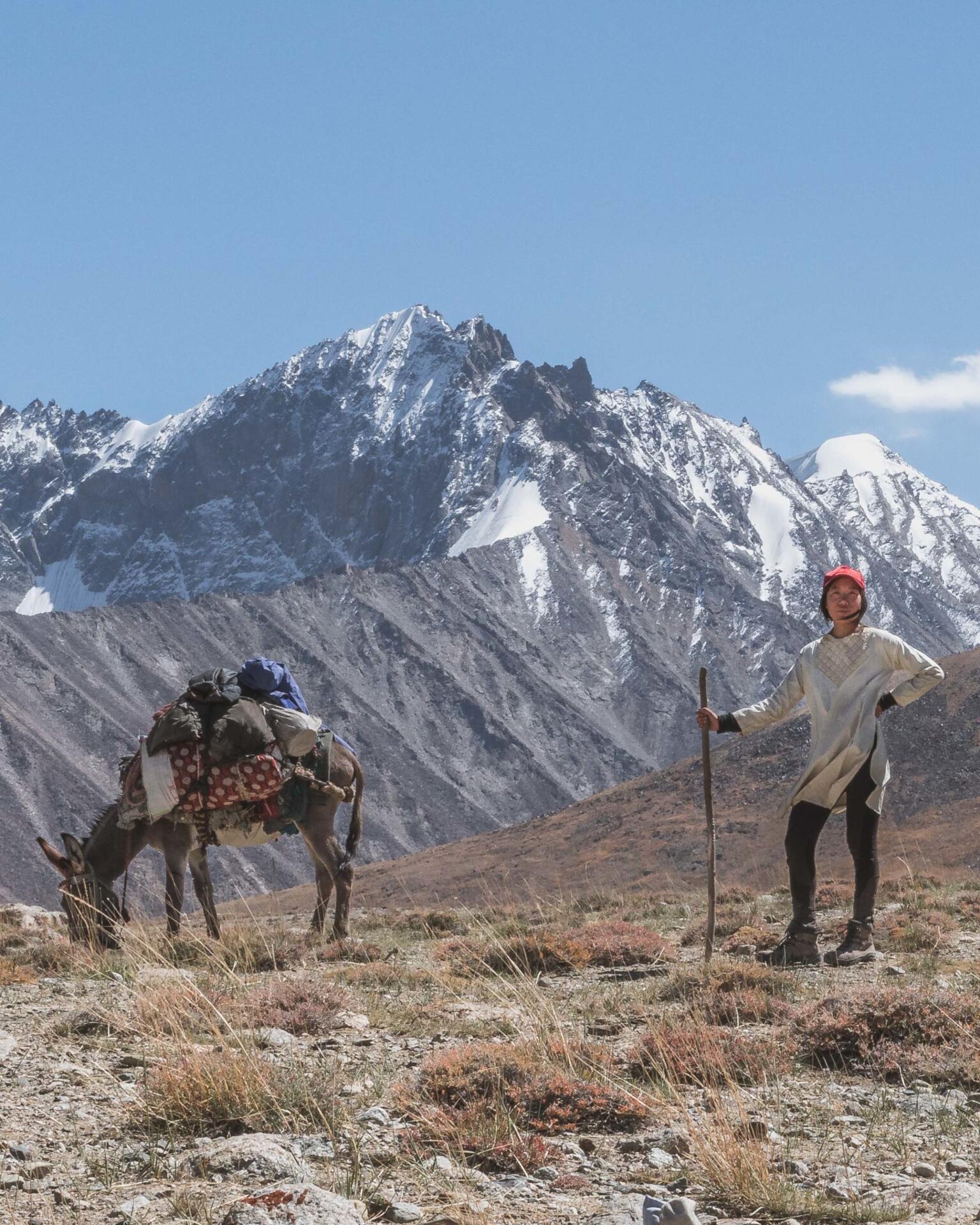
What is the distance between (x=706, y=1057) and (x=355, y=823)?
26.5 feet

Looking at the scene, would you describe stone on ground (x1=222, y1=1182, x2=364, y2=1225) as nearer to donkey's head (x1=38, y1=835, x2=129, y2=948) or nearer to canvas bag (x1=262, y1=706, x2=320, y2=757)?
donkey's head (x1=38, y1=835, x2=129, y2=948)

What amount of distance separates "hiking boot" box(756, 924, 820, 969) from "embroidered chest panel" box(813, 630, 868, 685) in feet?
5.29

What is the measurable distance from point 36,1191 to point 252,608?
634 ft

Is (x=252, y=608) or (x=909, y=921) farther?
(x=252, y=608)

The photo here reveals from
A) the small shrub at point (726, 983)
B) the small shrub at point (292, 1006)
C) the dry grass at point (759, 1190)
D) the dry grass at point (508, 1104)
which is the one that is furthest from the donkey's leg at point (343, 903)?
the dry grass at point (759, 1190)

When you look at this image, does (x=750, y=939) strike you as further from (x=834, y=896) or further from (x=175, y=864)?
(x=834, y=896)

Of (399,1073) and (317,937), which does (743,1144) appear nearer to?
(399,1073)

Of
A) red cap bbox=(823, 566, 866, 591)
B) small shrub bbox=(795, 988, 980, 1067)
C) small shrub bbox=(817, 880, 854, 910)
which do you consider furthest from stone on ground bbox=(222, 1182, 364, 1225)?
small shrub bbox=(817, 880, 854, 910)

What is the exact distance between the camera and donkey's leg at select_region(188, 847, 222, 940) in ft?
34.6

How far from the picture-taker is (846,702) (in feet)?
30.1

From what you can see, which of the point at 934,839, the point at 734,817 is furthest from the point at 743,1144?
the point at 734,817

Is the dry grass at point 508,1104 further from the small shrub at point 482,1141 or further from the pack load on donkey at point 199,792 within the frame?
the pack load on donkey at point 199,792

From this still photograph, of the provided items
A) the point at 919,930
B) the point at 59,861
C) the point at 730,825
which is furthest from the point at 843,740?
the point at 730,825

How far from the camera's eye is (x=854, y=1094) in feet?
17.5
